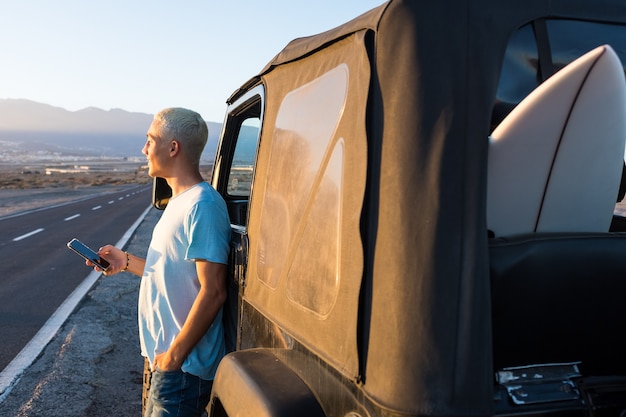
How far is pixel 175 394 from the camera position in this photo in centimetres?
243

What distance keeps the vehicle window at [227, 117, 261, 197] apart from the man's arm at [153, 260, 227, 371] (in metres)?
0.65

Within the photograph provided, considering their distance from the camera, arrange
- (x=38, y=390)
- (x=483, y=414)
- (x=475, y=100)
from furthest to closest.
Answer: (x=38, y=390)
(x=475, y=100)
(x=483, y=414)

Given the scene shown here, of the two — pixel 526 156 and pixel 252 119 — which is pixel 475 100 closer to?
pixel 526 156

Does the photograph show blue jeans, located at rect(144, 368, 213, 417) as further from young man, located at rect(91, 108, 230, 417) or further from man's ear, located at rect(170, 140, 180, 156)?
man's ear, located at rect(170, 140, 180, 156)

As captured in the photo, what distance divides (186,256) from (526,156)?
139 cm

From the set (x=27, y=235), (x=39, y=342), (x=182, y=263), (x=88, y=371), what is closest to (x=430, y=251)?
(x=182, y=263)

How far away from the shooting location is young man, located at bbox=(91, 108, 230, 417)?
2357 mm

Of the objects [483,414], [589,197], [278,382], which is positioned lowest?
[278,382]

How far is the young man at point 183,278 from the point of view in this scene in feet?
7.73

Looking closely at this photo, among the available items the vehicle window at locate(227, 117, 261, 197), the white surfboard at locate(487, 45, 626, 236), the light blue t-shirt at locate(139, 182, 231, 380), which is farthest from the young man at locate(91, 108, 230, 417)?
the white surfboard at locate(487, 45, 626, 236)

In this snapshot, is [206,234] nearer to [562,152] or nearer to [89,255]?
[89,255]

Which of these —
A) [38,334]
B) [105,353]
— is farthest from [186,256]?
[38,334]

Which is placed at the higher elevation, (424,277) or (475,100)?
(475,100)

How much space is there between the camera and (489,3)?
1.45 m
